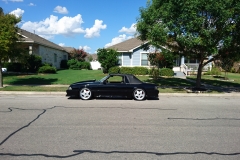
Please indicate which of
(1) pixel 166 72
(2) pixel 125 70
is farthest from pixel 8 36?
(1) pixel 166 72

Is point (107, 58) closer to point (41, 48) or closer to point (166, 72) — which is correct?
point (166, 72)

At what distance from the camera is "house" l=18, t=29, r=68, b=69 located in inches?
1033

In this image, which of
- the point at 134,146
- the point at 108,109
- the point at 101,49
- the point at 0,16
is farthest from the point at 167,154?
the point at 101,49

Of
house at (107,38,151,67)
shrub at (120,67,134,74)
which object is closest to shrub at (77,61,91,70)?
house at (107,38,151,67)

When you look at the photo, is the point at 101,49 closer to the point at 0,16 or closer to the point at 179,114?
the point at 0,16

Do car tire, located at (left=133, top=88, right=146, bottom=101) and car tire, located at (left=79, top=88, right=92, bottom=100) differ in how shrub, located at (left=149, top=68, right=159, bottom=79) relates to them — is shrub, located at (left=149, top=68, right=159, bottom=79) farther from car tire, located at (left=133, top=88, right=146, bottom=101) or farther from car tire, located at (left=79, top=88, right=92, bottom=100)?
car tire, located at (left=79, top=88, right=92, bottom=100)

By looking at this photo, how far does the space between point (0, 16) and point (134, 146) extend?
13156 millimetres

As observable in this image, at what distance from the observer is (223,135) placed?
17.6ft

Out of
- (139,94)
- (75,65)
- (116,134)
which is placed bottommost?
(116,134)

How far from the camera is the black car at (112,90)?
10.2 m

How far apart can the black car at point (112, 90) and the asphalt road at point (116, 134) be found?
2212 millimetres

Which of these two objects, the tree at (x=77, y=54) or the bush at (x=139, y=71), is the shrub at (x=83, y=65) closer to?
the tree at (x=77, y=54)

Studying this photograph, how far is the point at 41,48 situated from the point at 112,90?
70.1ft

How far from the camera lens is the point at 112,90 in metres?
10.2
